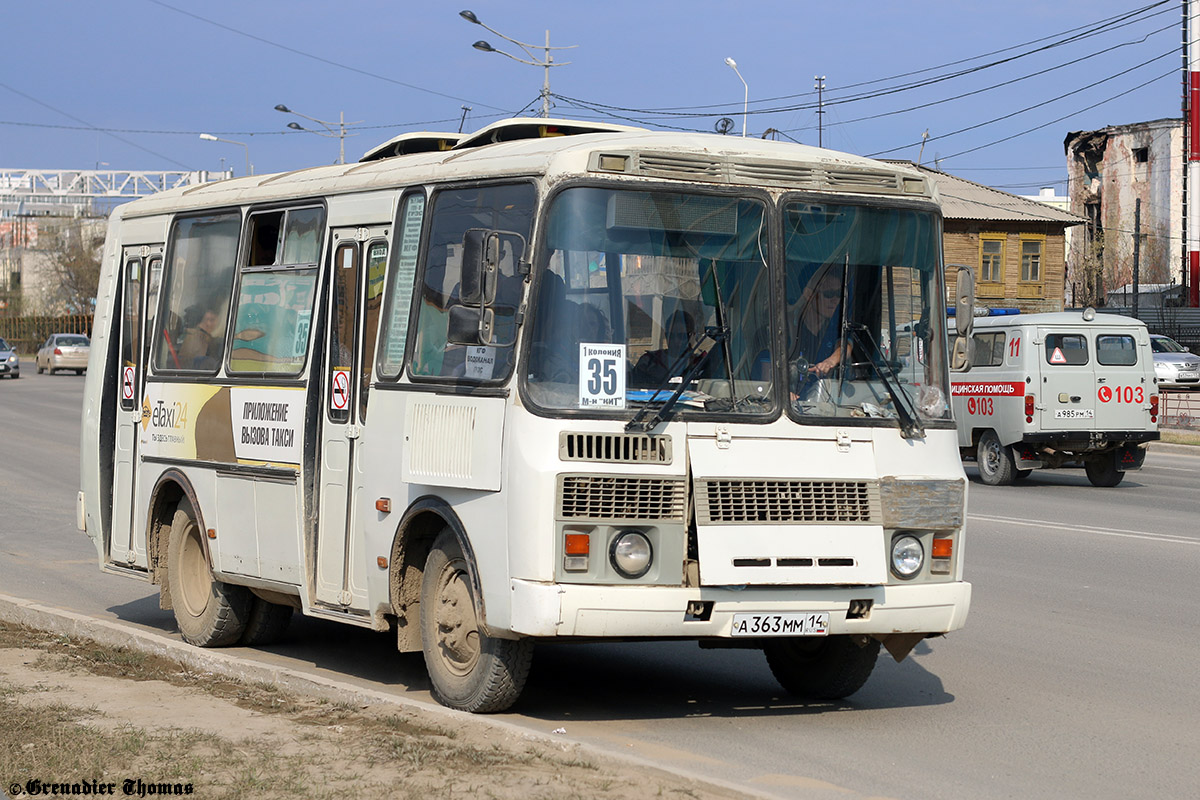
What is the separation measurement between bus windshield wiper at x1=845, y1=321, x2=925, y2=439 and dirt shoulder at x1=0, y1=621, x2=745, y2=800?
2355 millimetres

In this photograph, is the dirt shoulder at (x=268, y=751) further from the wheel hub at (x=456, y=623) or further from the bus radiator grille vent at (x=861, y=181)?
the bus radiator grille vent at (x=861, y=181)

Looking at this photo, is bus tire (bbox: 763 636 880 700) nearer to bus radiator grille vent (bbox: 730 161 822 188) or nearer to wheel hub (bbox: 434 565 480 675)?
wheel hub (bbox: 434 565 480 675)

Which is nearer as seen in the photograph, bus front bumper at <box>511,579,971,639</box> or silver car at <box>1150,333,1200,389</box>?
bus front bumper at <box>511,579,971,639</box>

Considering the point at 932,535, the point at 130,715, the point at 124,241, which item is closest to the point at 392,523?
the point at 130,715

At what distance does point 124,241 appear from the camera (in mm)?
10836

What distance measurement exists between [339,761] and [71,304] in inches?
3928

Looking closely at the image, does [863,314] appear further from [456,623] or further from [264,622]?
[264,622]

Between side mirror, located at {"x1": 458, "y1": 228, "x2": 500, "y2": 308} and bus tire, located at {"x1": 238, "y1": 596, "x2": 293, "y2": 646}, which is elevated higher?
side mirror, located at {"x1": 458, "y1": 228, "x2": 500, "y2": 308}

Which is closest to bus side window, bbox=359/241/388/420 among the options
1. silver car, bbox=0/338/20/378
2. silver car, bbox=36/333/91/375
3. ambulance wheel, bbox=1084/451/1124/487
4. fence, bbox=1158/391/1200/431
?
ambulance wheel, bbox=1084/451/1124/487

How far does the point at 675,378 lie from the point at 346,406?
2.13 m

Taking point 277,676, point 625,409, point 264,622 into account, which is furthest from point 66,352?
point 625,409

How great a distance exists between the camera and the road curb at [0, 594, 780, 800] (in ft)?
19.5

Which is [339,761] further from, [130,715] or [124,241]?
[124,241]

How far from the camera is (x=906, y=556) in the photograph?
7258 mm
